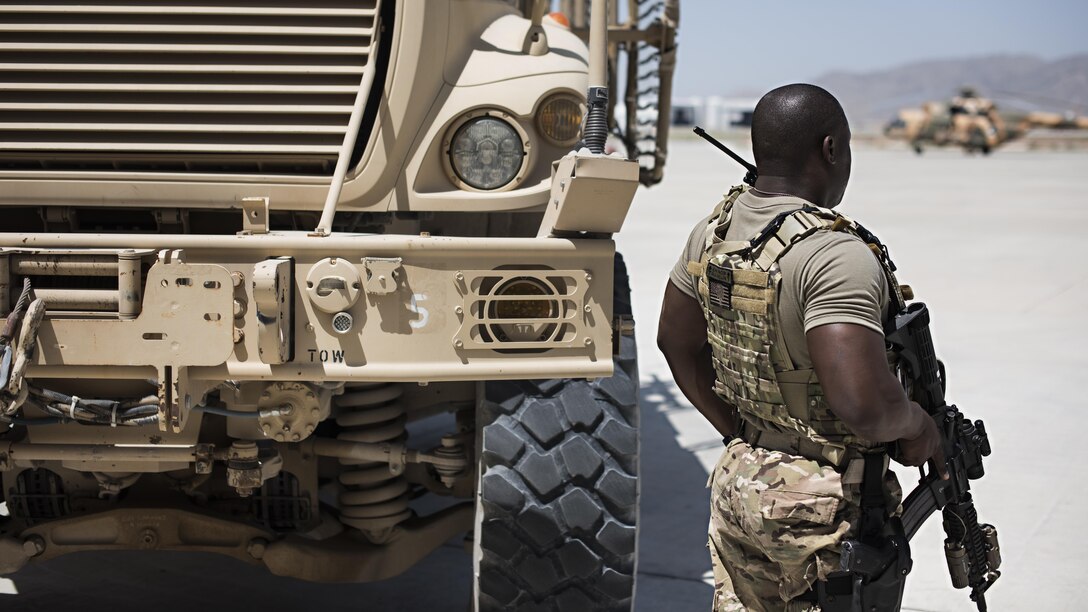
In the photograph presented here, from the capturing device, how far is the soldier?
2.61 metres

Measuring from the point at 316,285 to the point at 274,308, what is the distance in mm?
133

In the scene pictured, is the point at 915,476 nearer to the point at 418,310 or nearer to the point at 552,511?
the point at 552,511

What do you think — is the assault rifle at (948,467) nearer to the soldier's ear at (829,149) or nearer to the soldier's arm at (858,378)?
the soldier's arm at (858,378)

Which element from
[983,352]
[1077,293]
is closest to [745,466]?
[983,352]

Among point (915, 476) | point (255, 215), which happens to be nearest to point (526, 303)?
point (255, 215)

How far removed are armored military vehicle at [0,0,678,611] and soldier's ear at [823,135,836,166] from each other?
0.60m

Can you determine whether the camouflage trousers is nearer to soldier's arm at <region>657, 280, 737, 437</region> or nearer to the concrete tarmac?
soldier's arm at <region>657, 280, 737, 437</region>

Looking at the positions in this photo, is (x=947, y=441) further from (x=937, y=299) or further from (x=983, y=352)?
(x=937, y=299)

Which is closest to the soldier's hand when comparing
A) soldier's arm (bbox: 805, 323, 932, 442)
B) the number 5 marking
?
soldier's arm (bbox: 805, 323, 932, 442)

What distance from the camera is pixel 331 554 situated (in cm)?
418

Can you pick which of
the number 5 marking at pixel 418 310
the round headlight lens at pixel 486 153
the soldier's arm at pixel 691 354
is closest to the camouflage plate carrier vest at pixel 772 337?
the soldier's arm at pixel 691 354

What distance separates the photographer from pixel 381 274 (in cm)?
329

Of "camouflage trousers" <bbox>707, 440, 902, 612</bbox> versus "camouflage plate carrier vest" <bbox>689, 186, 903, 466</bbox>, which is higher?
"camouflage plate carrier vest" <bbox>689, 186, 903, 466</bbox>

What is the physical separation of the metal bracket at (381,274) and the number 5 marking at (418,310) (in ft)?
0.21
